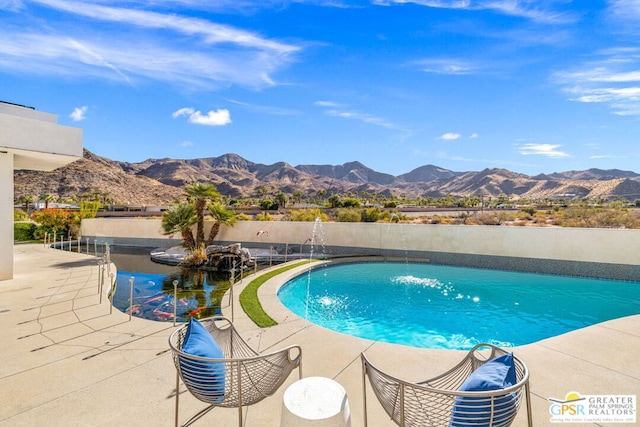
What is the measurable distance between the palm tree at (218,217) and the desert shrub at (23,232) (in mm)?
12729

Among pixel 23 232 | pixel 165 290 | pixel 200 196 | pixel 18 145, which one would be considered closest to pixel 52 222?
pixel 23 232

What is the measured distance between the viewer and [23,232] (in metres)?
19.9

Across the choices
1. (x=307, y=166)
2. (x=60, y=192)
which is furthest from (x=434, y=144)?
(x=307, y=166)

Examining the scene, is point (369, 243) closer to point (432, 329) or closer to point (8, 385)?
point (432, 329)

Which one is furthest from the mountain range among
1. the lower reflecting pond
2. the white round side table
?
the white round side table

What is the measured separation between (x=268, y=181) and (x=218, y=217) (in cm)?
10928

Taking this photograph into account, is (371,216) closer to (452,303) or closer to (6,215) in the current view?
(452,303)

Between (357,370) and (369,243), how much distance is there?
457 inches

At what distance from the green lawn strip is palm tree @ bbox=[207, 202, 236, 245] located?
300 inches

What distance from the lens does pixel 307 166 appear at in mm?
176000

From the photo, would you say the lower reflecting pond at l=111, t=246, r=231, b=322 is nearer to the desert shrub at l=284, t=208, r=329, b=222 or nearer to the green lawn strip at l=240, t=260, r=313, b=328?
the green lawn strip at l=240, t=260, r=313, b=328

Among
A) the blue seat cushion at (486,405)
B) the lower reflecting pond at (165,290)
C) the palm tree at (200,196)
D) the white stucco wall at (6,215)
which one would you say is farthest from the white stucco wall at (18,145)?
the blue seat cushion at (486,405)

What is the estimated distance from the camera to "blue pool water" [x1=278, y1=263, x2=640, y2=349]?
21.0 feet

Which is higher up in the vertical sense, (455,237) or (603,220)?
(603,220)
